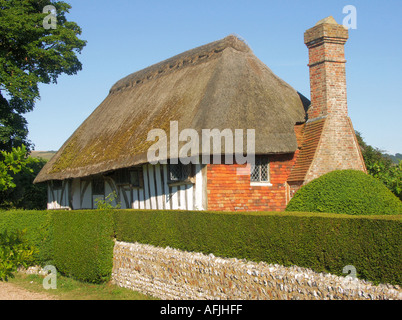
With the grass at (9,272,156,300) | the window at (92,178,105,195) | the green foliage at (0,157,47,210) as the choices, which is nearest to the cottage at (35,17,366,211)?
the window at (92,178,105,195)

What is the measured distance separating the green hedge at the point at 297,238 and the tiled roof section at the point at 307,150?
14.2ft

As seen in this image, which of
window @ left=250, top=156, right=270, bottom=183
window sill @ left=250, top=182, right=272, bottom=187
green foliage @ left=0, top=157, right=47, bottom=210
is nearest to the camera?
window sill @ left=250, top=182, right=272, bottom=187

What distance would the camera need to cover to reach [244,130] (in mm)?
12859

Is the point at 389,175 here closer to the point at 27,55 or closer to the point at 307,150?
the point at 307,150

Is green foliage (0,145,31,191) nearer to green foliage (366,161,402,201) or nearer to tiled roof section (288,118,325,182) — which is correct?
tiled roof section (288,118,325,182)

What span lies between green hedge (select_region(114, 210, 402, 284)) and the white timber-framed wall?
1.85m

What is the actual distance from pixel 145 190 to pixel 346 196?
663 centimetres

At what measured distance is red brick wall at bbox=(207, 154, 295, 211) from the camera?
12680mm

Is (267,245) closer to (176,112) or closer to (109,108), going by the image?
(176,112)

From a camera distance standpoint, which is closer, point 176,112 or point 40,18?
point 176,112

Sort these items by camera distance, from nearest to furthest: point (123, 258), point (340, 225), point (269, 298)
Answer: point (340, 225) → point (269, 298) → point (123, 258)

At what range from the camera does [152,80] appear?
64.3ft

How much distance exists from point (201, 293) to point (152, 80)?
11890 mm
